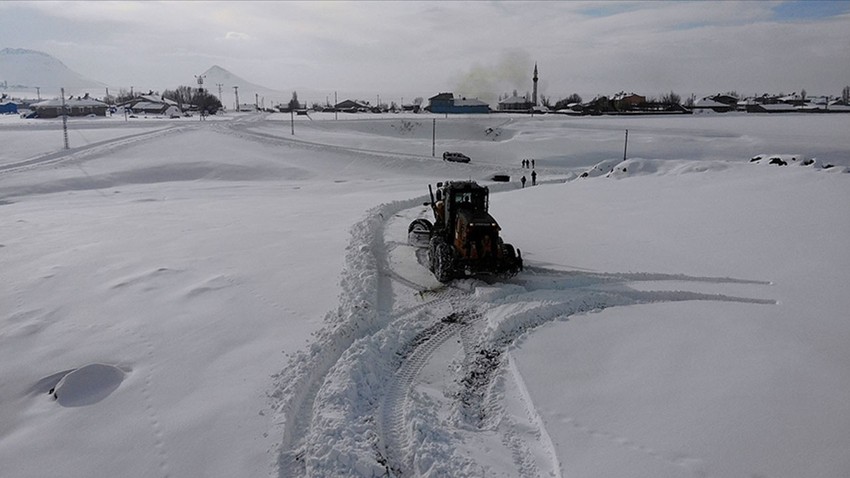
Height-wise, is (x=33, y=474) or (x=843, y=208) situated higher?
(x=843, y=208)

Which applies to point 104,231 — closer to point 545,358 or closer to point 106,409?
point 106,409

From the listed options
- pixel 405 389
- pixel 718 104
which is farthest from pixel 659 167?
pixel 718 104

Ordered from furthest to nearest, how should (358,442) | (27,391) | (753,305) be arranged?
(753,305), (27,391), (358,442)

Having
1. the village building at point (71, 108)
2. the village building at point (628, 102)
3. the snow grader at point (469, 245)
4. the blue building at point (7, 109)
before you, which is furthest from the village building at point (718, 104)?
the blue building at point (7, 109)

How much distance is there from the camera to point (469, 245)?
11883mm

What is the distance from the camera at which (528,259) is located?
542 inches

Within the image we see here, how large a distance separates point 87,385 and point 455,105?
101527mm

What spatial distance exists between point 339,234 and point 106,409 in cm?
979

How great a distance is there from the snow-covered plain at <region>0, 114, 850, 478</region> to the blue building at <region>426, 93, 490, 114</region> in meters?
85.7

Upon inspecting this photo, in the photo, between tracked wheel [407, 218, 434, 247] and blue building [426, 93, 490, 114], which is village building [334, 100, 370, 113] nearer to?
blue building [426, 93, 490, 114]

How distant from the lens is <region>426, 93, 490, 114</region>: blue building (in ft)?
338

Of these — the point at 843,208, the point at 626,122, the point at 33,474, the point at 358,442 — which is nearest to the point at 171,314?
the point at 33,474

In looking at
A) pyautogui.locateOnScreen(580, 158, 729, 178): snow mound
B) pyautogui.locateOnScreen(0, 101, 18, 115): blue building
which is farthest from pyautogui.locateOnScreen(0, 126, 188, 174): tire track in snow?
pyautogui.locateOnScreen(0, 101, 18, 115): blue building

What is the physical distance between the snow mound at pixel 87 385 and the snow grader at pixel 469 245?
6625mm
